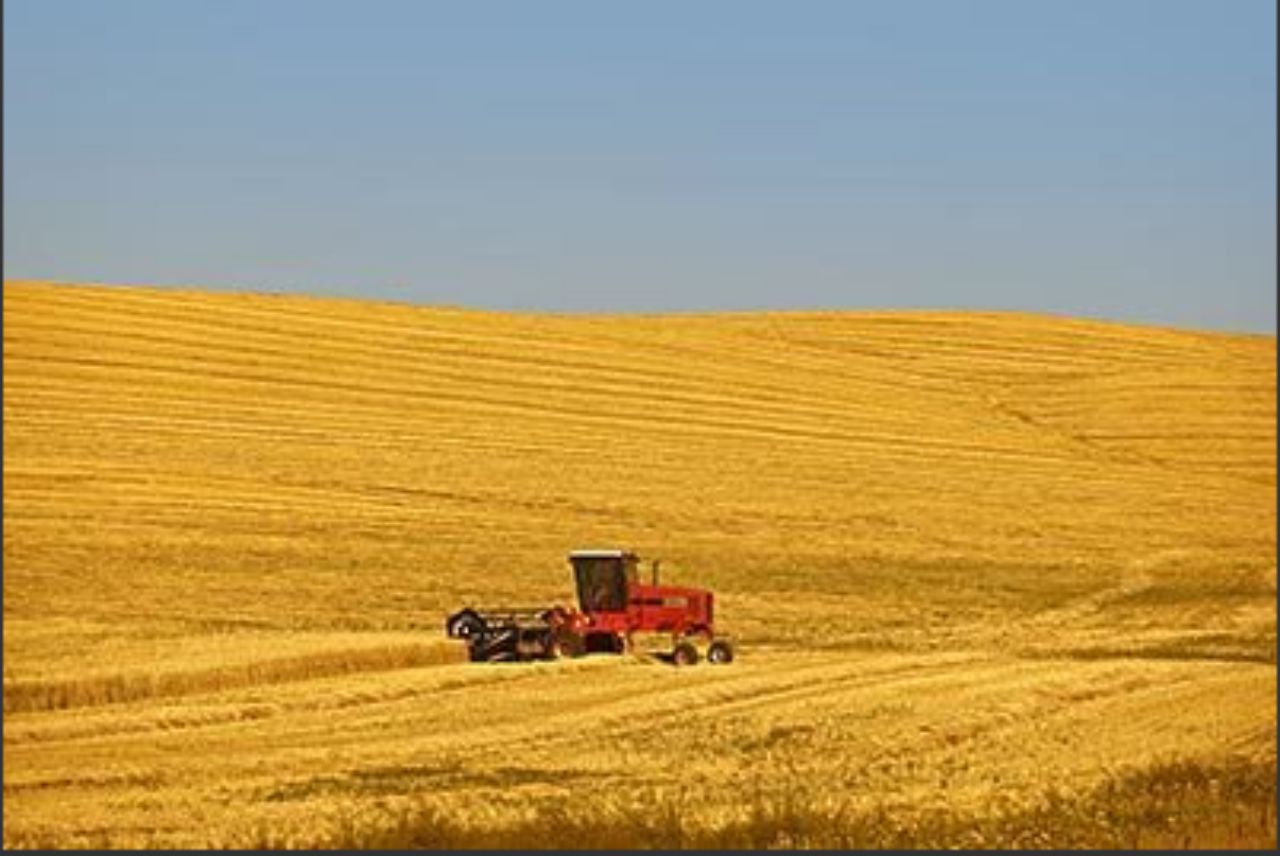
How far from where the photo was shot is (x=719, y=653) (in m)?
32.6

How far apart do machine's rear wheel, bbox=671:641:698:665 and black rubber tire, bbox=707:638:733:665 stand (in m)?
0.20

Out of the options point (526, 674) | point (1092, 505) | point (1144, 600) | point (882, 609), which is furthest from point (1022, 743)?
point (1092, 505)

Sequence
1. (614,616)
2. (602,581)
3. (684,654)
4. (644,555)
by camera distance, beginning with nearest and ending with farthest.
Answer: (684,654)
(614,616)
(602,581)
(644,555)

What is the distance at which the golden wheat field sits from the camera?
64.3ft

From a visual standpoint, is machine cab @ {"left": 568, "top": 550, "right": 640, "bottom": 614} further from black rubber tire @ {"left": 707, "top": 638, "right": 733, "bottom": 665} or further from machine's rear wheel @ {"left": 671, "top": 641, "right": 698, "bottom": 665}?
black rubber tire @ {"left": 707, "top": 638, "right": 733, "bottom": 665}

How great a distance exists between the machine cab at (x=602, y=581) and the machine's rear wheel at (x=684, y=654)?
1512 millimetres

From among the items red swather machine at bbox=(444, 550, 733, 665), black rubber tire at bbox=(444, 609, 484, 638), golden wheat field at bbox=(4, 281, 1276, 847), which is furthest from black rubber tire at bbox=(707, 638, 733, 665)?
black rubber tire at bbox=(444, 609, 484, 638)

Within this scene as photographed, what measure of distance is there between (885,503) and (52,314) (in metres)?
20.0

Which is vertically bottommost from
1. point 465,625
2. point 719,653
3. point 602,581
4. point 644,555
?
point 719,653

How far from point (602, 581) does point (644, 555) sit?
815 cm

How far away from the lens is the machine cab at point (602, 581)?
33.9 metres

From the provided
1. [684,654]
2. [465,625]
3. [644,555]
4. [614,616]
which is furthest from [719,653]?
[644,555]

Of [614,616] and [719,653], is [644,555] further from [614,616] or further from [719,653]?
[719,653]

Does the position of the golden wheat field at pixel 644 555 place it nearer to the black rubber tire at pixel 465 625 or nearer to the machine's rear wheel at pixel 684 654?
the machine's rear wheel at pixel 684 654
